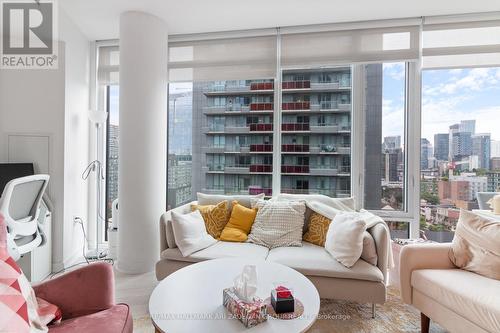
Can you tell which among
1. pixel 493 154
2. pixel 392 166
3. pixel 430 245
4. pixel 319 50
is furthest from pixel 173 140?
pixel 493 154

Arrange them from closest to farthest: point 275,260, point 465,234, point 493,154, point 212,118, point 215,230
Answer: point 465,234 → point 275,260 → point 215,230 → point 493,154 → point 212,118

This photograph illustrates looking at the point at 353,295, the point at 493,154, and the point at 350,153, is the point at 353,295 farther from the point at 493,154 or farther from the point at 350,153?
the point at 493,154

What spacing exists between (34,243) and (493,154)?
4.43 metres

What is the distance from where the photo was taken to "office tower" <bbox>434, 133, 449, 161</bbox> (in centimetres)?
297

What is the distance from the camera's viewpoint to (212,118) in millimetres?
3416

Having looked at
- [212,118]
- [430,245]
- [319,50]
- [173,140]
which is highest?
[319,50]

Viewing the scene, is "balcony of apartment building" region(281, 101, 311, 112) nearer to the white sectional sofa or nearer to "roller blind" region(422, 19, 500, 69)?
"roller blind" region(422, 19, 500, 69)

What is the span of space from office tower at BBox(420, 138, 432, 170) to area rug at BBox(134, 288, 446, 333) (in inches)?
58.8

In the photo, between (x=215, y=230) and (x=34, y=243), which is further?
(x=215, y=230)

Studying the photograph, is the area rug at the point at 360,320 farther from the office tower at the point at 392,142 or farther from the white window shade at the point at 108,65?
the white window shade at the point at 108,65

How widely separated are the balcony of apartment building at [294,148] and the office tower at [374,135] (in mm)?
671

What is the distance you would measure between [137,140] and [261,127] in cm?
139

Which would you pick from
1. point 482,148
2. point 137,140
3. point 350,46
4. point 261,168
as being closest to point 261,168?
point 261,168

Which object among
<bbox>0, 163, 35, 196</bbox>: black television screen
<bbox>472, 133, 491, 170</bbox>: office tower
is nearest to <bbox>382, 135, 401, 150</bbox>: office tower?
<bbox>472, 133, 491, 170</bbox>: office tower
